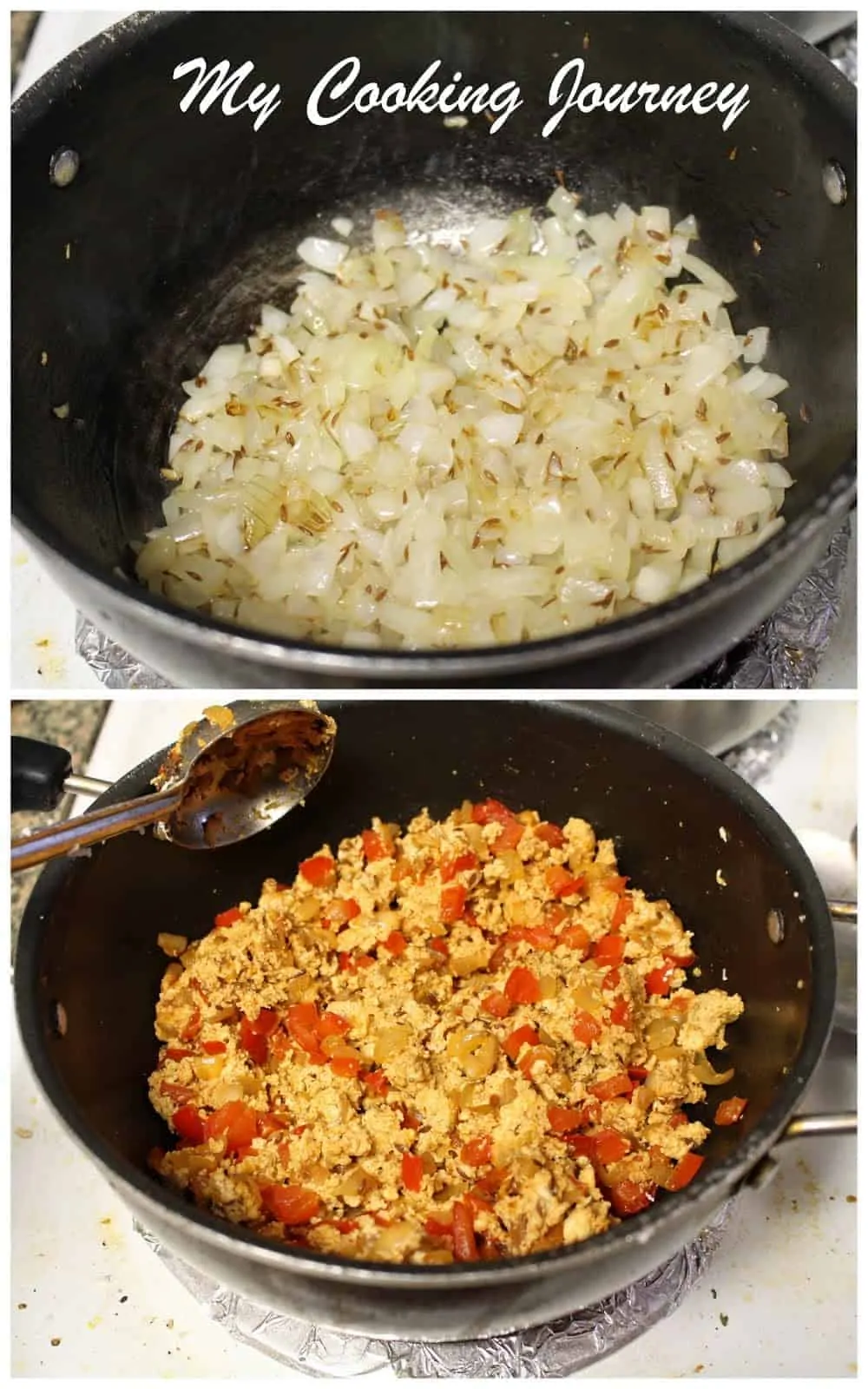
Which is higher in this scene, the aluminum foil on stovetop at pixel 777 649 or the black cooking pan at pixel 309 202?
the black cooking pan at pixel 309 202

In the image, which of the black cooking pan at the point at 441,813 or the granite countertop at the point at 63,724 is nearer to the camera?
the black cooking pan at the point at 441,813

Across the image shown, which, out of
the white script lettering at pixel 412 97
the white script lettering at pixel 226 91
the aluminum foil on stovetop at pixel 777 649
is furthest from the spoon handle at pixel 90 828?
the white script lettering at pixel 412 97

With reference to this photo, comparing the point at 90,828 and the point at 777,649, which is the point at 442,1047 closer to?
the point at 90,828

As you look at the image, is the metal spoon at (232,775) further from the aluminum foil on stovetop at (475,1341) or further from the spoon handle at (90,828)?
the aluminum foil on stovetop at (475,1341)

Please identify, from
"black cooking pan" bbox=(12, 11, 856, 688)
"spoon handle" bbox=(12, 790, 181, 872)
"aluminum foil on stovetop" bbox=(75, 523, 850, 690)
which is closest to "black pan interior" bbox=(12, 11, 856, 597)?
"black cooking pan" bbox=(12, 11, 856, 688)

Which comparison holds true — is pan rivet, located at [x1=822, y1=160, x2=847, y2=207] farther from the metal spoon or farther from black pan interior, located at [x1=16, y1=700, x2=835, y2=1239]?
the metal spoon

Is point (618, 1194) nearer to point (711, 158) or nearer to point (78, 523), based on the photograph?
point (78, 523)

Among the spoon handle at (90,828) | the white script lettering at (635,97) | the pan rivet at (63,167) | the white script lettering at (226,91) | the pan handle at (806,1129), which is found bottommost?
the pan handle at (806,1129)
